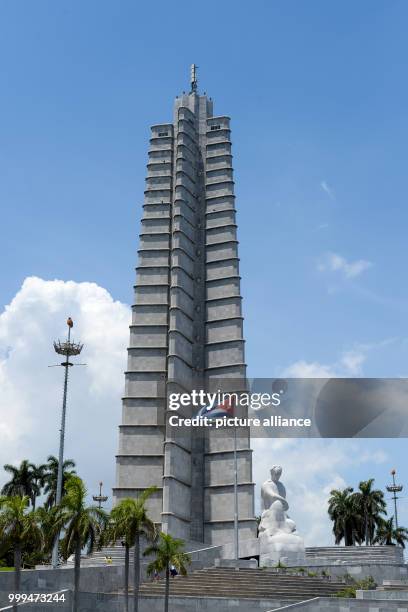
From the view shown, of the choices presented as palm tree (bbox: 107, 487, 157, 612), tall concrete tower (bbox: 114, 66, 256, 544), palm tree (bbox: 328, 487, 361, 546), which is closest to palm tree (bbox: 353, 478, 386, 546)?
palm tree (bbox: 328, 487, 361, 546)

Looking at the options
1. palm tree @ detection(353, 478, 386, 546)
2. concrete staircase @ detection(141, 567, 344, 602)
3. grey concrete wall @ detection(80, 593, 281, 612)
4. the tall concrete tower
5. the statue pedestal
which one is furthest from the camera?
palm tree @ detection(353, 478, 386, 546)

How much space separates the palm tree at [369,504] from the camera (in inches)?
2793

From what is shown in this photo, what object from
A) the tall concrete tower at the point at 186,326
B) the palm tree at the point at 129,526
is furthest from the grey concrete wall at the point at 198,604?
the tall concrete tower at the point at 186,326

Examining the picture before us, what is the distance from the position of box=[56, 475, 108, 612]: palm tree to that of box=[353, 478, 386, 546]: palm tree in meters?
46.8

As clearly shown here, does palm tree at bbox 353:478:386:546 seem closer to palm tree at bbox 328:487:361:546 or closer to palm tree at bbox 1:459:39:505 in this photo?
palm tree at bbox 328:487:361:546

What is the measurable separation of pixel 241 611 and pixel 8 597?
1087 centimetres

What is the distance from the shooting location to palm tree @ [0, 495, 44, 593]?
28.6 m

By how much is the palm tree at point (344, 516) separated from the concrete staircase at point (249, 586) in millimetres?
33575

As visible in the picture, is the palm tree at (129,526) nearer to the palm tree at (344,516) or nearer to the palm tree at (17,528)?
the palm tree at (17,528)

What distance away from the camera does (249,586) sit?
37.3 metres

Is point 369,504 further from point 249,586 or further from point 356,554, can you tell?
point 249,586

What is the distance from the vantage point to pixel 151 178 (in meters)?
70.9

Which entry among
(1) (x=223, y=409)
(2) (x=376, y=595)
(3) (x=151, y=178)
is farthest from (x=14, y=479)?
(2) (x=376, y=595)

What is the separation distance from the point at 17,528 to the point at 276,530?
23.9 metres
